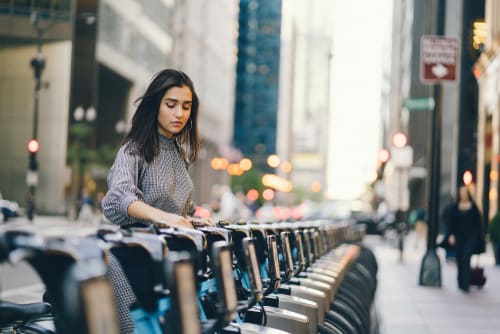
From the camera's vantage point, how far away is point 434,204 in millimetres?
17375

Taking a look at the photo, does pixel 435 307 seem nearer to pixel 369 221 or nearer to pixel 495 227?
pixel 495 227

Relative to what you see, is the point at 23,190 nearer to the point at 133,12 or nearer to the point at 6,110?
the point at 6,110

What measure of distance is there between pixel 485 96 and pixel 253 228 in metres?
33.8

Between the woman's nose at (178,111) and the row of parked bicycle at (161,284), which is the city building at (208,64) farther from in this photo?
the woman's nose at (178,111)

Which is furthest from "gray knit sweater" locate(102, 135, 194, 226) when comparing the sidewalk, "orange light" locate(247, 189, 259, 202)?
"orange light" locate(247, 189, 259, 202)

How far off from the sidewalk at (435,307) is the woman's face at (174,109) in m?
6.31

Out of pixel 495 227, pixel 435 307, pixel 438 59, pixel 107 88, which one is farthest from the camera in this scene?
pixel 107 88

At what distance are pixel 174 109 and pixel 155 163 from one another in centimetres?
27

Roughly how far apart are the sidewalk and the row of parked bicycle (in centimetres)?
502

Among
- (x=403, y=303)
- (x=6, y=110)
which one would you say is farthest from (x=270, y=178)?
(x=403, y=303)

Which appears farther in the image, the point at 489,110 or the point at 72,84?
the point at 72,84

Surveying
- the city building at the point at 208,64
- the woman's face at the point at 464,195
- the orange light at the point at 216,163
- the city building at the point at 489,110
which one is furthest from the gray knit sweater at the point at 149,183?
the orange light at the point at 216,163

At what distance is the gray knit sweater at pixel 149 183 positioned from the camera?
4156 millimetres

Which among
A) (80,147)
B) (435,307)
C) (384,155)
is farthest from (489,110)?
(80,147)
